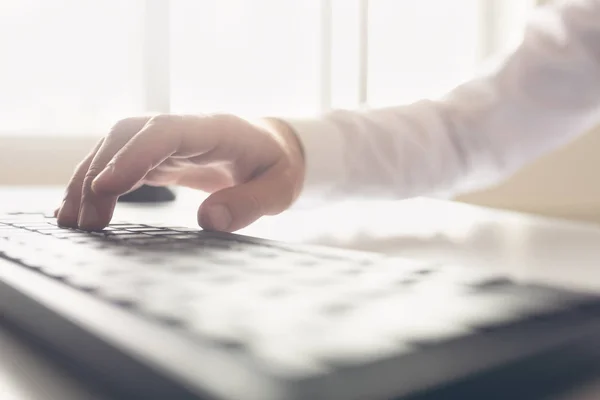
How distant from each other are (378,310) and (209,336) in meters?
0.05

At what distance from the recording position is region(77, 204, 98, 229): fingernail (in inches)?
18.5

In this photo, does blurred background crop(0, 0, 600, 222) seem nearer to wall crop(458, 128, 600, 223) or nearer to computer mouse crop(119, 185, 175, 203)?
wall crop(458, 128, 600, 223)

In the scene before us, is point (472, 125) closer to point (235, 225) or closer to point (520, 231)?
point (520, 231)

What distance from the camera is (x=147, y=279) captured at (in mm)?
247

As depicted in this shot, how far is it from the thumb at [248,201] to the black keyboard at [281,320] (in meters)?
0.20

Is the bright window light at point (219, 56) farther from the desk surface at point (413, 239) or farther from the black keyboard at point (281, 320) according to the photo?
the black keyboard at point (281, 320)

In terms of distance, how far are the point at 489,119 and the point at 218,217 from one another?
45 cm

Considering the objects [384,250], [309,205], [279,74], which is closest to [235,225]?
[384,250]

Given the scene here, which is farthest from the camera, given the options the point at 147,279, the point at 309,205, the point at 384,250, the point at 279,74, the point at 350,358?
the point at 279,74

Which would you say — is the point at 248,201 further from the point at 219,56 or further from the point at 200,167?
the point at 219,56

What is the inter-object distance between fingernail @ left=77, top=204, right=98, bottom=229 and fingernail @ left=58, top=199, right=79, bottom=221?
0.8 inches

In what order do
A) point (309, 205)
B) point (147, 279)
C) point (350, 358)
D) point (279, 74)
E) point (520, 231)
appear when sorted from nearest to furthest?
1. point (350, 358)
2. point (147, 279)
3. point (520, 231)
4. point (309, 205)
5. point (279, 74)

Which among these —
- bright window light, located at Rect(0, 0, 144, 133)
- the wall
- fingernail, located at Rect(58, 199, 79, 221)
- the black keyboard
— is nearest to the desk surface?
the black keyboard

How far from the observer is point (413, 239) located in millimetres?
539
